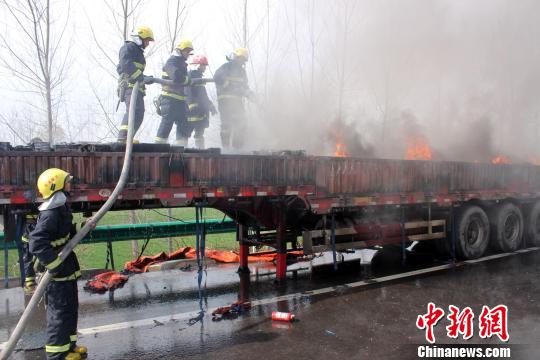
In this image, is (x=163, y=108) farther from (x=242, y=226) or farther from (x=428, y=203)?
(x=428, y=203)

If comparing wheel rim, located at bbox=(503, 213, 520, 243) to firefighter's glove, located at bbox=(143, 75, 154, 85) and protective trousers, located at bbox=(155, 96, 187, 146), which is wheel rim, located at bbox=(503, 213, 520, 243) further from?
firefighter's glove, located at bbox=(143, 75, 154, 85)

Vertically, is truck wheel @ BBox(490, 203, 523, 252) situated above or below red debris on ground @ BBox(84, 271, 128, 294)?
above

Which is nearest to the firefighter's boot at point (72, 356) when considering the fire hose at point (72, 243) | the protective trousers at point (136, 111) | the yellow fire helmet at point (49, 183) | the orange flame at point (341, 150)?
the fire hose at point (72, 243)

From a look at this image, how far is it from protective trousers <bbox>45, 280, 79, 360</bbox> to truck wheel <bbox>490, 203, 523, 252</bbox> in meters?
8.46

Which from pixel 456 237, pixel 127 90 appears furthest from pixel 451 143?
pixel 127 90

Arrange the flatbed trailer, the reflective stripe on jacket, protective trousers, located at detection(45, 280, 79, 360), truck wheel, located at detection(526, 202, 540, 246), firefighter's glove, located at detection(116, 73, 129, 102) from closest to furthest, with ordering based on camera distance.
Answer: the reflective stripe on jacket < protective trousers, located at detection(45, 280, 79, 360) < the flatbed trailer < firefighter's glove, located at detection(116, 73, 129, 102) < truck wheel, located at detection(526, 202, 540, 246)

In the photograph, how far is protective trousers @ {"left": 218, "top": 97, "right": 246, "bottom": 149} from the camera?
8.53m

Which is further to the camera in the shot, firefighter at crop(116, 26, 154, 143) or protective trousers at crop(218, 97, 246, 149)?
protective trousers at crop(218, 97, 246, 149)

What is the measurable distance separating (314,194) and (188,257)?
11.3 ft

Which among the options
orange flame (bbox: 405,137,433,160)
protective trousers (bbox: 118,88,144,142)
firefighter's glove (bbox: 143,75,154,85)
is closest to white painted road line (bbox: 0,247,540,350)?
protective trousers (bbox: 118,88,144,142)

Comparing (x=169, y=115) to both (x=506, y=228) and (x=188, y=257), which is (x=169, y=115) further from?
(x=506, y=228)

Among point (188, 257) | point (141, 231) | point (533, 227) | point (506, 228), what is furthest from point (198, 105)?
point (533, 227)

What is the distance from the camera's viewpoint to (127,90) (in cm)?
612

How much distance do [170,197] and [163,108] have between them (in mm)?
2561
